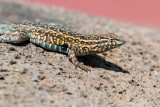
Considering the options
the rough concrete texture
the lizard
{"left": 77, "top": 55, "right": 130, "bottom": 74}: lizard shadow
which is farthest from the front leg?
{"left": 77, "top": 55, "right": 130, "bottom": 74}: lizard shadow

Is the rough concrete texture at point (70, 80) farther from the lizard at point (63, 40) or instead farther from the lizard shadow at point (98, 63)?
the lizard at point (63, 40)

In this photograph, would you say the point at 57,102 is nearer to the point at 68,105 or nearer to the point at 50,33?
the point at 68,105

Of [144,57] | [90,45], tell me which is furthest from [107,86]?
[144,57]

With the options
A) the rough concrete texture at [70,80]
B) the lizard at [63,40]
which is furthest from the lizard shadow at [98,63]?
the lizard at [63,40]

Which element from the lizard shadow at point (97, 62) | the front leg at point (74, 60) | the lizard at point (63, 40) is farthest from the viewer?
the lizard shadow at point (97, 62)

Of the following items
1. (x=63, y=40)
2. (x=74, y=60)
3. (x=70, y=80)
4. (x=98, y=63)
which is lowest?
(x=70, y=80)

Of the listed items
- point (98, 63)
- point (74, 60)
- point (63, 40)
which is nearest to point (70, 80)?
point (74, 60)

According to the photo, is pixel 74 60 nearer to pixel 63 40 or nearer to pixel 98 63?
pixel 63 40
